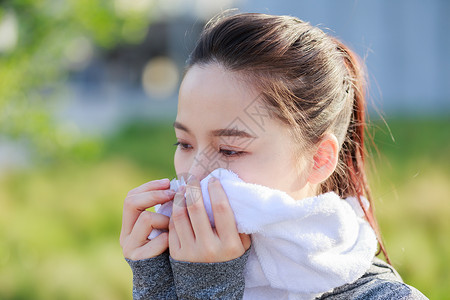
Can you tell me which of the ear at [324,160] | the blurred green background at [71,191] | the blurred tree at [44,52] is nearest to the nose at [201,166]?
the ear at [324,160]

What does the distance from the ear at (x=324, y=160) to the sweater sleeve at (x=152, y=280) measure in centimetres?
62

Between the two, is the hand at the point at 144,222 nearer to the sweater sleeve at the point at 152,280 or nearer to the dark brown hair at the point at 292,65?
the sweater sleeve at the point at 152,280

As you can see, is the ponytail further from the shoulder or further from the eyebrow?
the eyebrow

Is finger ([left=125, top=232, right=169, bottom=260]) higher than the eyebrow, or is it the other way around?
the eyebrow

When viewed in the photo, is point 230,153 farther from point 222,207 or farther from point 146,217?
point 146,217

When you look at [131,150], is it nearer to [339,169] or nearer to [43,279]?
[43,279]

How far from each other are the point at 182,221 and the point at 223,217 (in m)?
0.14

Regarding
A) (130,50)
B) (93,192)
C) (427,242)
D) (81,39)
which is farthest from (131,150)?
(130,50)

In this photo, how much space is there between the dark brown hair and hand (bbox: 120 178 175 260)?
48cm

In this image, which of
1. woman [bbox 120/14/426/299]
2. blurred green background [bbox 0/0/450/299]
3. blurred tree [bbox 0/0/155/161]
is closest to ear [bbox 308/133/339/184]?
woman [bbox 120/14/426/299]

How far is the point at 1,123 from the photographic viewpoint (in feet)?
13.3

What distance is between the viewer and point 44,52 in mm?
4312

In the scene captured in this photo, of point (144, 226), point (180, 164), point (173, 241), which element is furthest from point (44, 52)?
point (173, 241)

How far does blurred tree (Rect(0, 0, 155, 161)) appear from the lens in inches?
155
